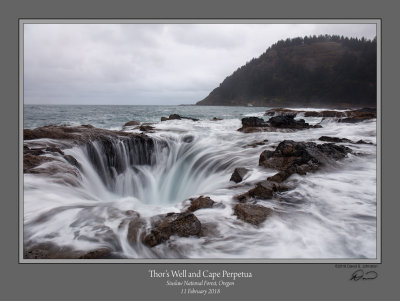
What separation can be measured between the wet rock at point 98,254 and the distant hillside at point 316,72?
4.03 metres

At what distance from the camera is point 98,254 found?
238cm

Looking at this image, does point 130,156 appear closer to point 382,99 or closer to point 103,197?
point 103,197

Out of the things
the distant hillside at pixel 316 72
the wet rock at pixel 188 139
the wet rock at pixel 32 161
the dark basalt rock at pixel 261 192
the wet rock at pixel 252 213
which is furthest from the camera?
the wet rock at pixel 188 139

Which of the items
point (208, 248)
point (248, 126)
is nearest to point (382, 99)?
point (208, 248)

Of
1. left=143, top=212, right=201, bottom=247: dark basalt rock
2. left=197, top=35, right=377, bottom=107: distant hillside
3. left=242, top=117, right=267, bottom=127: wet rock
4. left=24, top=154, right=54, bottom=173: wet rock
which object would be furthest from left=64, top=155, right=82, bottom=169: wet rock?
left=242, top=117, right=267, bottom=127: wet rock

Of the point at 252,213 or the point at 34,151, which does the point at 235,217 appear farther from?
the point at 34,151

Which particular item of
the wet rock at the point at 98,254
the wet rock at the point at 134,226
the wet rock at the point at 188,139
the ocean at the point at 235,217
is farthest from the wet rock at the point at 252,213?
the wet rock at the point at 188,139

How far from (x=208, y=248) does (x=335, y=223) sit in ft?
5.50

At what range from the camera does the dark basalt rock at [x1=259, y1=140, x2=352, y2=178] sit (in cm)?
443

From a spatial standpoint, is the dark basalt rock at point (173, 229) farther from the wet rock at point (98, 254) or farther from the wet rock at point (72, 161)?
the wet rock at point (72, 161)

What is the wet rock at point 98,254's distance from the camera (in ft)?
7.66

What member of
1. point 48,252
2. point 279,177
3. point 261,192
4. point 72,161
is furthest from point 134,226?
point 72,161
